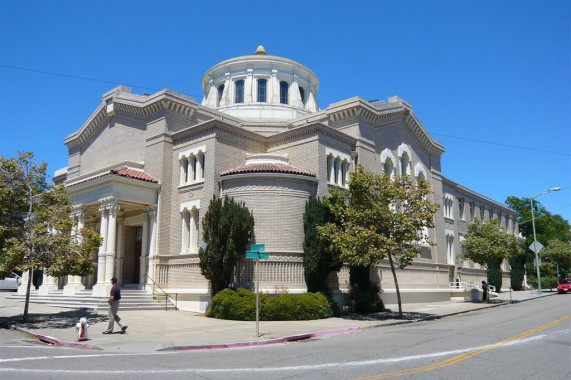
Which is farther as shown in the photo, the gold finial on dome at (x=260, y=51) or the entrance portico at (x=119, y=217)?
the gold finial on dome at (x=260, y=51)

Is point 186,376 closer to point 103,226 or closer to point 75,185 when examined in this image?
point 103,226

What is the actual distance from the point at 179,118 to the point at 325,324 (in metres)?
16.0

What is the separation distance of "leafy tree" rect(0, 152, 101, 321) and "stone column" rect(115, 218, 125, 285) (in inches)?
332

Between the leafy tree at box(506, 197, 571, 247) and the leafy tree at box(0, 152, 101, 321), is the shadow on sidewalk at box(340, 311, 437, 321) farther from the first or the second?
the leafy tree at box(506, 197, 571, 247)

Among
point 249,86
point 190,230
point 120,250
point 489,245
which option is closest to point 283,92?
point 249,86

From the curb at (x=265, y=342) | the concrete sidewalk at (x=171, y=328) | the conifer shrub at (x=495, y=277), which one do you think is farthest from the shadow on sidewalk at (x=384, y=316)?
the conifer shrub at (x=495, y=277)

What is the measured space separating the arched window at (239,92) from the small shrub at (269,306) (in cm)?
2032

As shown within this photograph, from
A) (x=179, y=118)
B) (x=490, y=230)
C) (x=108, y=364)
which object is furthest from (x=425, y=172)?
(x=108, y=364)

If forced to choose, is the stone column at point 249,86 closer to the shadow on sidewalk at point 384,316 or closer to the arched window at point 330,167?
the arched window at point 330,167

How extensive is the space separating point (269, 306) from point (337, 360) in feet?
33.7

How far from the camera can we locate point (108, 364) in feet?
34.4

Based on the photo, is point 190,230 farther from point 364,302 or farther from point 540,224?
point 540,224

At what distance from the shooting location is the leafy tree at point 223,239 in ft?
73.5

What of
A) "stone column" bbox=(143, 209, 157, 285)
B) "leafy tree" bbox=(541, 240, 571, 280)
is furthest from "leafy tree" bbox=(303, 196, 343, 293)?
"leafy tree" bbox=(541, 240, 571, 280)
